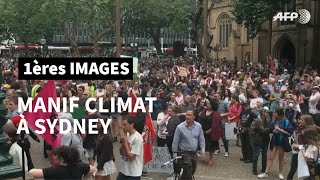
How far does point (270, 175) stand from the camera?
10.5m

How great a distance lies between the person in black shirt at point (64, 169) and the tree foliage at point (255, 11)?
29.7 meters

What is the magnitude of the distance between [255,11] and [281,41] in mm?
10779

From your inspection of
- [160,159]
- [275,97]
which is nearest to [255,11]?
[275,97]

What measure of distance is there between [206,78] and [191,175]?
1087cm

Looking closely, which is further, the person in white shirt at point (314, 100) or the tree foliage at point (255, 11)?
the tree foliage at point (255, 11)

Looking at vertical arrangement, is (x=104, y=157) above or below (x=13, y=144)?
below

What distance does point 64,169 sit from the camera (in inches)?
211

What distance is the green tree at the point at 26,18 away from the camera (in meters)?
36.5

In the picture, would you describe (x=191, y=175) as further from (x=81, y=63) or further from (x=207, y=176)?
(x=81, y=63)

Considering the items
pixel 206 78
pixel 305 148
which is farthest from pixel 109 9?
pixel 305 148

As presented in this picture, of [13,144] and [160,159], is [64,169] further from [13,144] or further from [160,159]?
[160,159]

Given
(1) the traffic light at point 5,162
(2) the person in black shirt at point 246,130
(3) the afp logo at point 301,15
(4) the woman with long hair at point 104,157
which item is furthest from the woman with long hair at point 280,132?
(3) the afp logo at point 301,15

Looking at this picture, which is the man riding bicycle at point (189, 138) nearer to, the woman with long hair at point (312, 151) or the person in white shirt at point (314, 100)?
the woman with long hair at point (312, 151)

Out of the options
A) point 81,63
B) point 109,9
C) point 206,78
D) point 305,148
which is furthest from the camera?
point 109,9
